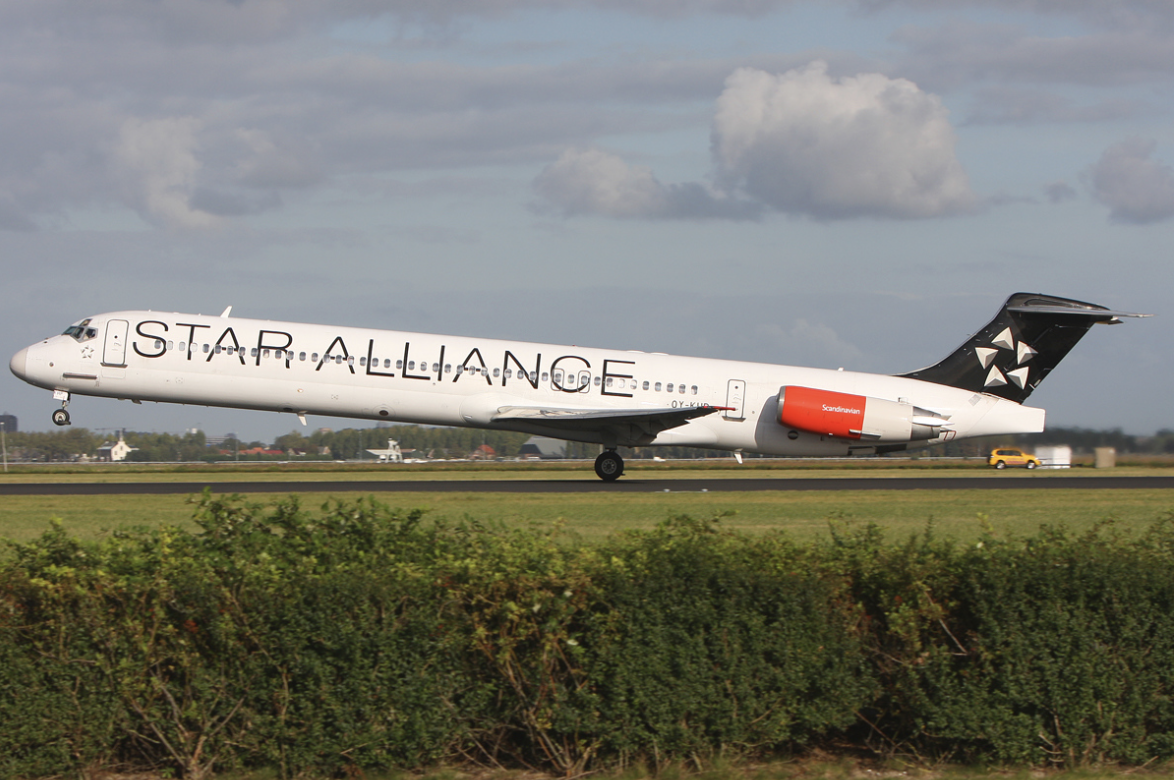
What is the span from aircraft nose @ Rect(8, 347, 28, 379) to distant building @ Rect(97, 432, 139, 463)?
38081 mm

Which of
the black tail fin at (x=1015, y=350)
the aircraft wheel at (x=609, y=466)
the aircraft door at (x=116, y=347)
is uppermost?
the black tail fin at (x=1015, y=350)

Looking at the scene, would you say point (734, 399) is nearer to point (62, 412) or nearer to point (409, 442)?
Result: point (62, 412)

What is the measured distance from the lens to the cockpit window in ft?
86.8

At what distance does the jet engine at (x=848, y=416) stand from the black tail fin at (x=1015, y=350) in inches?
95.8

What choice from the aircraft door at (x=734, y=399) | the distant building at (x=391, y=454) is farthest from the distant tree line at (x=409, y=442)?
the aircraft door at (x=734, y=399)

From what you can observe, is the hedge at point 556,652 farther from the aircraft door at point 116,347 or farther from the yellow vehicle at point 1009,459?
the yellow vehicle at point 1009,459

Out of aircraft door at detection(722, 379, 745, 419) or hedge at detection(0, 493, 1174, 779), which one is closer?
hedge at detection(0, 493, 1174, 779)

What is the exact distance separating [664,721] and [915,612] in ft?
6.50

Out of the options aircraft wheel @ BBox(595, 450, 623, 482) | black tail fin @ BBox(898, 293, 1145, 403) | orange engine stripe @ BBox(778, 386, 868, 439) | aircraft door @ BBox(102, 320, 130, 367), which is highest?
black tail fin @ BBox(898, 293, 1145, 403)

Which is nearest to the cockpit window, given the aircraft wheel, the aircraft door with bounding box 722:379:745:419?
the aircraft wheel

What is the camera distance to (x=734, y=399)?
28.1 meters

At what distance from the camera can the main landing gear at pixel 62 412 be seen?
86.4 ft

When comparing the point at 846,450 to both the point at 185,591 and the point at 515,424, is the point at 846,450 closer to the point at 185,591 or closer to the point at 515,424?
the point at 515,424

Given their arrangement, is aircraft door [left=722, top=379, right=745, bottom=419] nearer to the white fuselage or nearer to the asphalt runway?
the white fuselage
